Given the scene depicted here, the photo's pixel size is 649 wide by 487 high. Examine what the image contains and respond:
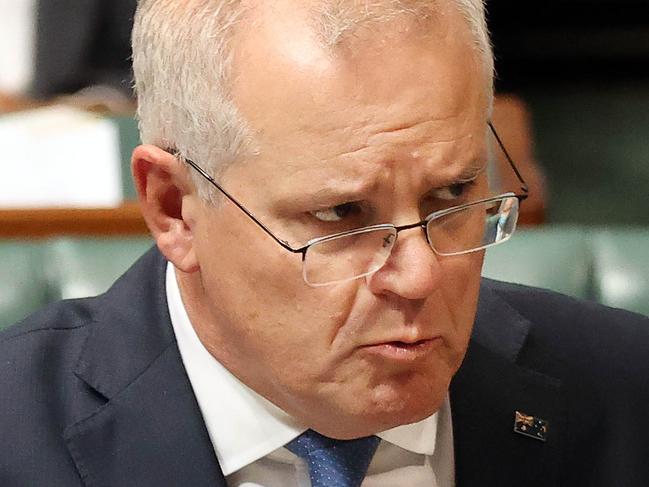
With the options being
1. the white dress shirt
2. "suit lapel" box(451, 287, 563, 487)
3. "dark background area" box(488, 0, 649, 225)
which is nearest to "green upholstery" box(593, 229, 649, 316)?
"suit lapel" box(451, 287, 563, 487)

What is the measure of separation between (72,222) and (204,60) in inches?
36.0

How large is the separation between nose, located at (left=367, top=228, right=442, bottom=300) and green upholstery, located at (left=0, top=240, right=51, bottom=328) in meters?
0.71

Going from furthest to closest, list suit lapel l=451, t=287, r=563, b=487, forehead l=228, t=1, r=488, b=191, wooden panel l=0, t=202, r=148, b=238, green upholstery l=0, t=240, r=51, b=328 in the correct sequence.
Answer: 1. wooden panel l=0, t=202, r=148, b=238
2. green upholstery l=0, t=240, r=51, b=328
3. suit lapel l=451, t=287, r=563, b=487
4. forehead l=228, t=1, r=488, b=191

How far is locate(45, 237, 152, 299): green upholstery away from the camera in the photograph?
1.73 meters

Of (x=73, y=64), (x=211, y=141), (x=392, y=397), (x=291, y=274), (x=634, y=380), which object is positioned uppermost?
(x=211, y=141)

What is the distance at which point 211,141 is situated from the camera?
117 cm

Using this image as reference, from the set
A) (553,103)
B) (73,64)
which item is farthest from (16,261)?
(553,103)

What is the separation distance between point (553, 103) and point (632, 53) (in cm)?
50

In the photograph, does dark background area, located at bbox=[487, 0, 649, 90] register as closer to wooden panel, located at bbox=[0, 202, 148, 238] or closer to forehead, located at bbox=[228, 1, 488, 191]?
wooden panel, located at bbox=[0, 202, 148, 238]

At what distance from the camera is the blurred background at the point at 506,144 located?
1757 mm

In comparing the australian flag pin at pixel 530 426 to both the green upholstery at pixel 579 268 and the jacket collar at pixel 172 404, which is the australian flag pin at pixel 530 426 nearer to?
the jacket collar at pixel 172 404

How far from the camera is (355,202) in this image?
1.13 metres

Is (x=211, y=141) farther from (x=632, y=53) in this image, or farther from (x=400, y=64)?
(x=632, y=53)

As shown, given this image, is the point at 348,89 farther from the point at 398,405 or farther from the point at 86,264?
the point at 86,264
